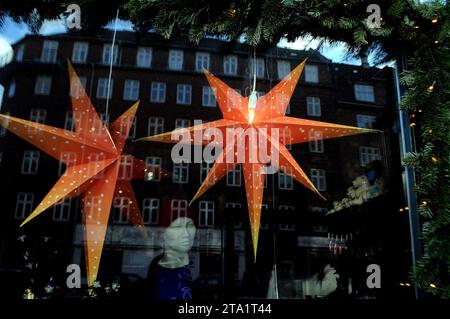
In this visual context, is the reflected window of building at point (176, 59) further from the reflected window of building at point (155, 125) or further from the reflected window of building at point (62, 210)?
the reflected window of building at point (62, 210)

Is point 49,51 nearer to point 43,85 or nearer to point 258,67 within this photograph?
point 43,85

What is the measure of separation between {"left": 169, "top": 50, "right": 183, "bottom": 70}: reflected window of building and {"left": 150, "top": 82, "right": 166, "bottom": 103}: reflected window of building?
175 millimetres

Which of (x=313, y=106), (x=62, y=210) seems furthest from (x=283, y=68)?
(x=62, y=210)

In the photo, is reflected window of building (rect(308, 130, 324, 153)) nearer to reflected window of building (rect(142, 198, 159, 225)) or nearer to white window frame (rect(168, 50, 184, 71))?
white window frame (rect(168, 50, 184, 71))

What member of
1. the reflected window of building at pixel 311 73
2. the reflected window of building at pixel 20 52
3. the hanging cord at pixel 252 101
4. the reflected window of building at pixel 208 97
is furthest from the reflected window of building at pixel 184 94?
the reflected window of building at pixel 20 52

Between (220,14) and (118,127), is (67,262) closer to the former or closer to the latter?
(118,127)

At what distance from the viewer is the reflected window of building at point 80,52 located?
11.3ft

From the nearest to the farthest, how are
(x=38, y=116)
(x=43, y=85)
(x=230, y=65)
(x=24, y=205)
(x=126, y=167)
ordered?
1. (x=24, y=205)
2. (x=38, y=116)
3. (x=126, y=167)
4. (x=43, y=85)
5. (x=230, y=65)

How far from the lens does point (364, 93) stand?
11.8ft

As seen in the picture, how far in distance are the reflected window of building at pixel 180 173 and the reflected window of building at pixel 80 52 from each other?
1145 mm

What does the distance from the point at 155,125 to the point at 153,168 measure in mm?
347

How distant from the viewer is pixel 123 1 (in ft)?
10.6
